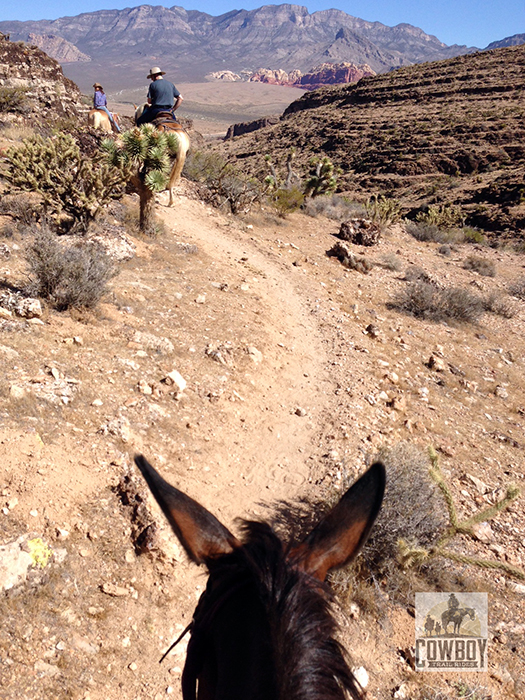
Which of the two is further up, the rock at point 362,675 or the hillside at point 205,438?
the hillside at point 205,438

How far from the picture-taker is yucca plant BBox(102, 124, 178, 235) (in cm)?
758

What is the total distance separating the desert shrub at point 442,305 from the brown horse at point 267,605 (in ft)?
23.9

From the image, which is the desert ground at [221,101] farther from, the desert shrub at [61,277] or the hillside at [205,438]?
the desert shrub at [61,277]

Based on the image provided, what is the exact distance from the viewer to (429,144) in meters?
35.2

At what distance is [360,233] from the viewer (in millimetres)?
12320

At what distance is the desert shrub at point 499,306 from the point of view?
9.05 m

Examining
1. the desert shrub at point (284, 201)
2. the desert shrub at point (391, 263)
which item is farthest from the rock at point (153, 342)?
the desert shrub at point (284, 201)

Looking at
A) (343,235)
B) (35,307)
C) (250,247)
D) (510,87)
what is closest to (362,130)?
(510,87)

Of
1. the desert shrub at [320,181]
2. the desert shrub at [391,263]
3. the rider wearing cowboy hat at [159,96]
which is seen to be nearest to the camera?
the rider wearing cowboy hat at [159,96]

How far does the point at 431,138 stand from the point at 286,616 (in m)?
42.4

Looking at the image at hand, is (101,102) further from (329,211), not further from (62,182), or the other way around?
(329,211)

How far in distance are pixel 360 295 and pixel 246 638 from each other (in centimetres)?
829

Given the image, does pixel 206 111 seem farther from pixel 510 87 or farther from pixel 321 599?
pixel 321 599

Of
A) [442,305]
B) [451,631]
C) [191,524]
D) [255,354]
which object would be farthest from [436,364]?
[191,524]
